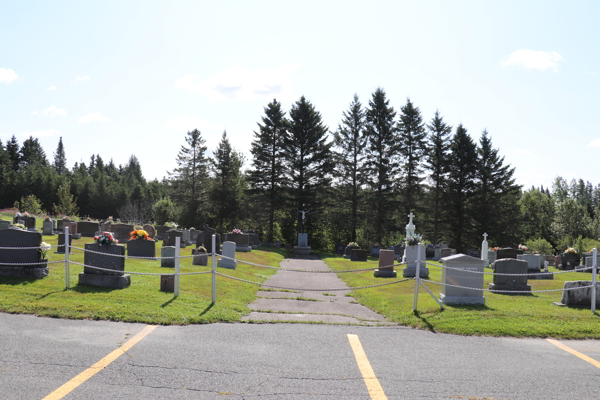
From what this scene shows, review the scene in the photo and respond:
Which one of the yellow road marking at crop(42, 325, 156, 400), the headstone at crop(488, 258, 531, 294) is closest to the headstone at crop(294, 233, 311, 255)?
the headstone at crop(488, 258, 531, 294)

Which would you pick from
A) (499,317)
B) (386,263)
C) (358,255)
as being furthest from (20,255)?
(358,255)

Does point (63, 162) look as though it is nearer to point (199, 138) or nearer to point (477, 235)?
point (199, 138)

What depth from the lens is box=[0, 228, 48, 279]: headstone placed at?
38.6 feet

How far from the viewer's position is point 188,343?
23.2 feet

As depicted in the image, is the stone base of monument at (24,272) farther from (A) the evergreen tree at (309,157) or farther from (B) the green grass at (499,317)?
(A) the evergreen tree at (309,157)

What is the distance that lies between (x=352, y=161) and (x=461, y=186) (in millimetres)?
11621

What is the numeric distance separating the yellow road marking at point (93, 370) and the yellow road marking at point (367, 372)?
Result: 3295mm

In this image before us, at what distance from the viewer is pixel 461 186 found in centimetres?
4747

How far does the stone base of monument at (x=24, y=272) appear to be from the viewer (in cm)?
1172

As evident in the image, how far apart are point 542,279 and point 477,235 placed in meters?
27.2

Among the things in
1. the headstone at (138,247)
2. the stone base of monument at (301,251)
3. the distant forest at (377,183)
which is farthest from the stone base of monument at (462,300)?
the distant forest at (377,183)

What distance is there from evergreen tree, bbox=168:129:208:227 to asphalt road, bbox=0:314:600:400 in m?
47.4

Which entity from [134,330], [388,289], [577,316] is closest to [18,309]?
[134,330]

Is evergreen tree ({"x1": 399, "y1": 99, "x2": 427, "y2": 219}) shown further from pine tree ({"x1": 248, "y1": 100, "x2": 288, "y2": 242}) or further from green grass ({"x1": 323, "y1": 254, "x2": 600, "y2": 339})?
Result: green grass ({"x1": 323, "y1": 254, "x2": 600, "y2": 339})
